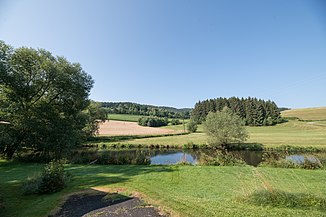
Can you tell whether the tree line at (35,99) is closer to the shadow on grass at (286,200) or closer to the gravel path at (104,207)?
the gravel path at (104,207)

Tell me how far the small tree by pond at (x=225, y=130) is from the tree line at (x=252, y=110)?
123ft

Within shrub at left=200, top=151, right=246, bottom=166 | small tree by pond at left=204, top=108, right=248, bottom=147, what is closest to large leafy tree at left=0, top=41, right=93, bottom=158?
shrub at left=200, top=151, right=246, bottom=166

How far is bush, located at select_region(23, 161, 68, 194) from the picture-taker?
7.29 m

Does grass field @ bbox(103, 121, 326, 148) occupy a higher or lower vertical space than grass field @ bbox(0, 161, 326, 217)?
lower

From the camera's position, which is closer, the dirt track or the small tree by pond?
the small tree by pond

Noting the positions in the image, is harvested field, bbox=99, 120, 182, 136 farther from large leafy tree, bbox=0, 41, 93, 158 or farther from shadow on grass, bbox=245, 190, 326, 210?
shadow on grass, bbox=245, 190, 326, 210

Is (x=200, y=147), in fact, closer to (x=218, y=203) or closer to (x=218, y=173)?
(x=218, y=173)

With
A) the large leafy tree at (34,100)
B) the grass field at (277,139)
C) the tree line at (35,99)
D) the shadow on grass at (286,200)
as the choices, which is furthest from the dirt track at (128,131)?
the shadow on grass at (286,200)

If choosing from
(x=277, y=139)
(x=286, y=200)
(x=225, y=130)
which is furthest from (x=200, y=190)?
(x=277, y=139)

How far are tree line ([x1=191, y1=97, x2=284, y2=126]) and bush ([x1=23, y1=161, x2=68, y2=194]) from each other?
68.0m

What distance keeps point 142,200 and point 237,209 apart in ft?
9.48

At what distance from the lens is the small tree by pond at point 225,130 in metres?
32.1

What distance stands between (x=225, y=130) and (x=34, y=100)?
28.4 metres

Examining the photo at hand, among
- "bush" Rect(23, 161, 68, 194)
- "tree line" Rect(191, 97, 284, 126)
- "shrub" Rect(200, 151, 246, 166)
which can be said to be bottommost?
"shrub" Rect(200, 151, 246, 166)
